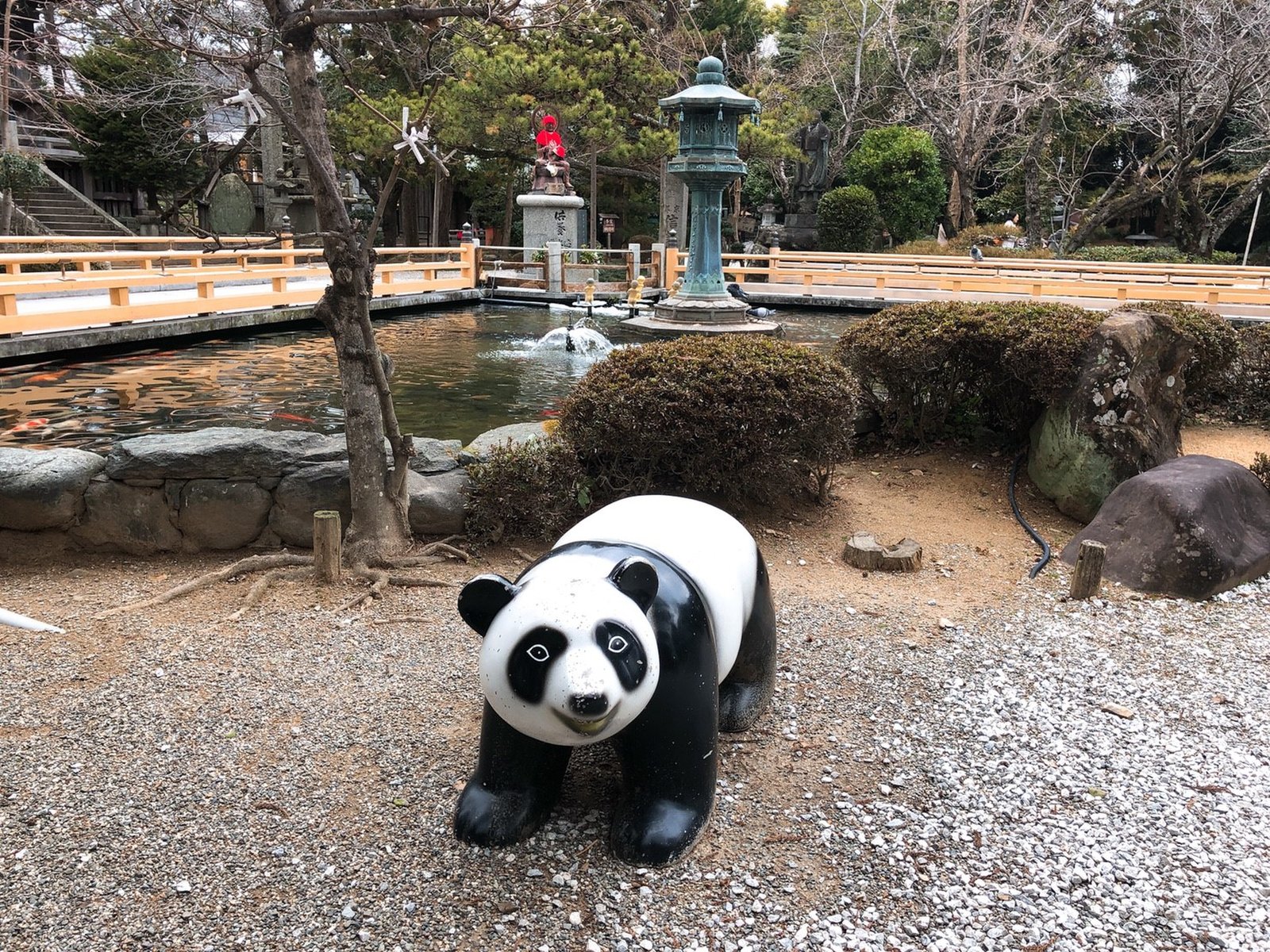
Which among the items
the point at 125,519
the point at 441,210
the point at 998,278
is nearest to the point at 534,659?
the point at 125,519

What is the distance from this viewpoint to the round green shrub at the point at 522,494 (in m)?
5.43

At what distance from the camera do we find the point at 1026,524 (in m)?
6.24

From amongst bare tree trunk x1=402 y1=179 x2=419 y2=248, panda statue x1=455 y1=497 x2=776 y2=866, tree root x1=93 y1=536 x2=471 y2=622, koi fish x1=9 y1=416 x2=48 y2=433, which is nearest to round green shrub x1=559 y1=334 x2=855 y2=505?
tree root x1=93 y1=536 x2=471 y2=622

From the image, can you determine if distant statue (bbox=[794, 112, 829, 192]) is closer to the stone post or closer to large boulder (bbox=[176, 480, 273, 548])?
the stone post

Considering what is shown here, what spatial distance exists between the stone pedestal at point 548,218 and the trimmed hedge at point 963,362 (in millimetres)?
15643

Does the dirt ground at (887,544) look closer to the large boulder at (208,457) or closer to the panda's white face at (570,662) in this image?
the large boulder at (208,457)

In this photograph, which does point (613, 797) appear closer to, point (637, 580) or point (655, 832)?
point (655, 832)

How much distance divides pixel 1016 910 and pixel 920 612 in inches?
89.1

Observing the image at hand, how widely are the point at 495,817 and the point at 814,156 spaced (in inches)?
1110

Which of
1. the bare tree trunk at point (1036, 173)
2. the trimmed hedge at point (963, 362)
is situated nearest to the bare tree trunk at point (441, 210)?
the bare tree trunk at point (1036, 173)

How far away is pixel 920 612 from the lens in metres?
4.87

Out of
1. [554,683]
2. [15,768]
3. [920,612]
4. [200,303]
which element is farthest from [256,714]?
[200,303]

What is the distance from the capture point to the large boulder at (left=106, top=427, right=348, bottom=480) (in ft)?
17.1

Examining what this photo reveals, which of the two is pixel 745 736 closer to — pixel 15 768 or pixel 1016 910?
pixel 1016 910
